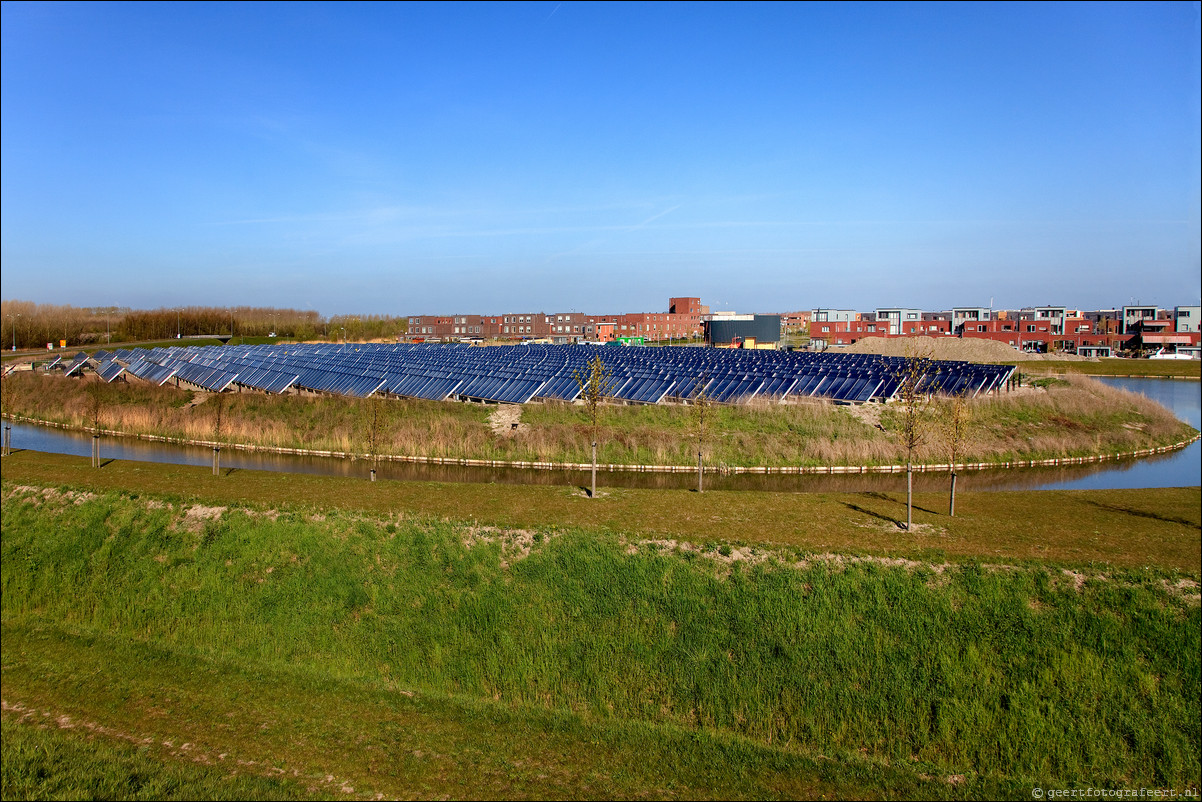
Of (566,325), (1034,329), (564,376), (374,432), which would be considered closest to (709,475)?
(374,432)

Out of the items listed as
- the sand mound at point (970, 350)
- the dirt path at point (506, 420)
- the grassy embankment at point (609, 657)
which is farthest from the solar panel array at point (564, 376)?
the grassy embankment at point (609, 657)

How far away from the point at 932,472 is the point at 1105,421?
11.0m

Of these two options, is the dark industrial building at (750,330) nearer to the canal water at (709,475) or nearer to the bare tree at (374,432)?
the canal water at (709,475)

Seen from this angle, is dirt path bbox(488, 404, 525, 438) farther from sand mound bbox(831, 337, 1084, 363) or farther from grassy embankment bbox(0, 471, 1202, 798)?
sand mound bbox(831, 337, 1084, 363)

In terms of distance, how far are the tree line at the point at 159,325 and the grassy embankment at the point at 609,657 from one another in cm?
5764

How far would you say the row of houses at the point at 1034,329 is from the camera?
75750 mm

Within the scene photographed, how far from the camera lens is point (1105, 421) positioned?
3023cm

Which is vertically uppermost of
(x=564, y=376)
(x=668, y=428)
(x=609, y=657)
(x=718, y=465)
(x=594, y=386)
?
(x=594, y=386)

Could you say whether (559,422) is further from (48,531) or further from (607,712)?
(607,712)

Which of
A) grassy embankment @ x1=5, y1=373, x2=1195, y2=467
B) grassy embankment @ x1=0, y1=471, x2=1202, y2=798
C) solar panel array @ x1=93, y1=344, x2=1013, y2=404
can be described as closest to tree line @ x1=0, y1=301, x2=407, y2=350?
solar panel array @ x1=93, y1=344, x2=1013, y2=404

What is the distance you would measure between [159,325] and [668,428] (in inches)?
3240

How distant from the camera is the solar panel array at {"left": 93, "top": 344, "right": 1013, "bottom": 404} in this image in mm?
32062

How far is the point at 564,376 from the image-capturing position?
110ft

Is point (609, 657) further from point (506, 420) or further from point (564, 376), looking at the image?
point (564, 376)
